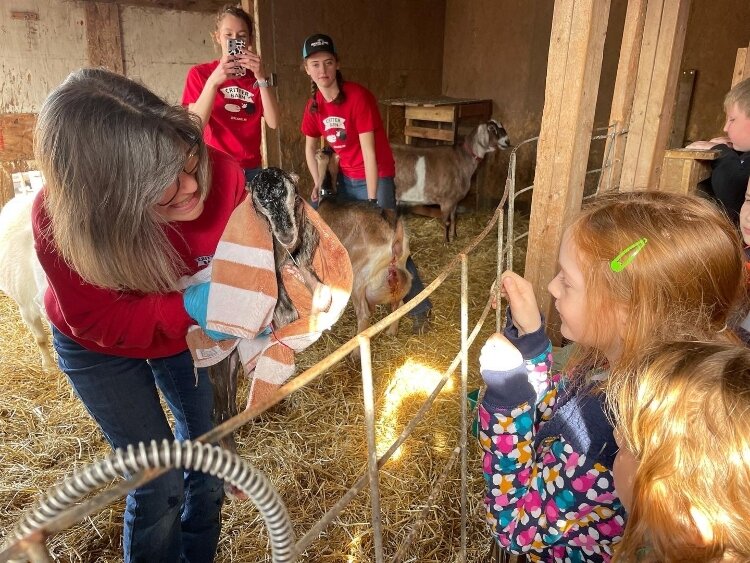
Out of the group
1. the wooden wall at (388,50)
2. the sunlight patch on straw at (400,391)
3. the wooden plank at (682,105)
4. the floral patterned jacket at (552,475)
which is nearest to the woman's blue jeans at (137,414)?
the floral patterned jacket at (552,475)

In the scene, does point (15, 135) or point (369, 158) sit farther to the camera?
point (15, 135)

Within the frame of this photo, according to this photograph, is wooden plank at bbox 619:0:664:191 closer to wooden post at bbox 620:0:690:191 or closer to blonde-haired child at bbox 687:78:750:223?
wooden post at bbox 620:0:690:191

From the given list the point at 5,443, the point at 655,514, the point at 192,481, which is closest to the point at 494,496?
the point at 655,514

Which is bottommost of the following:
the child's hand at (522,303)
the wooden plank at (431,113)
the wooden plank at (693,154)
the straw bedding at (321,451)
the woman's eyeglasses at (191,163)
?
the straw bedding at (321,451)

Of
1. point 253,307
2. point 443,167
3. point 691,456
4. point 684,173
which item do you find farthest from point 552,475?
point 443,167

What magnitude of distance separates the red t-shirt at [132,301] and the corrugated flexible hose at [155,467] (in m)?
0.79

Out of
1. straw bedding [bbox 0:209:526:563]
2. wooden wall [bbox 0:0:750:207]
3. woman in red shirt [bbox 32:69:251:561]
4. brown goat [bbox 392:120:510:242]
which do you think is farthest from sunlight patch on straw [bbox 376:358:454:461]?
wooden wall [bbox 0:0:750:207]

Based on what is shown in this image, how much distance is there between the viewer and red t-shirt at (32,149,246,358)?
1229 millimetres

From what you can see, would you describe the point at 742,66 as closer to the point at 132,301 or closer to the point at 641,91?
the point at 641,91

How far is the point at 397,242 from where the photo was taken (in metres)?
3.42

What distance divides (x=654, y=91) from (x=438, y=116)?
12.6ft

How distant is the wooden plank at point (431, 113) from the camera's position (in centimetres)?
667

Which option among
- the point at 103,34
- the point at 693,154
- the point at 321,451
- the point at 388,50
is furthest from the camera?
the point at 388,50

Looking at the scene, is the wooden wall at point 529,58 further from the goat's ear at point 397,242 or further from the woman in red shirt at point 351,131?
the goat's ear at point 397,242
